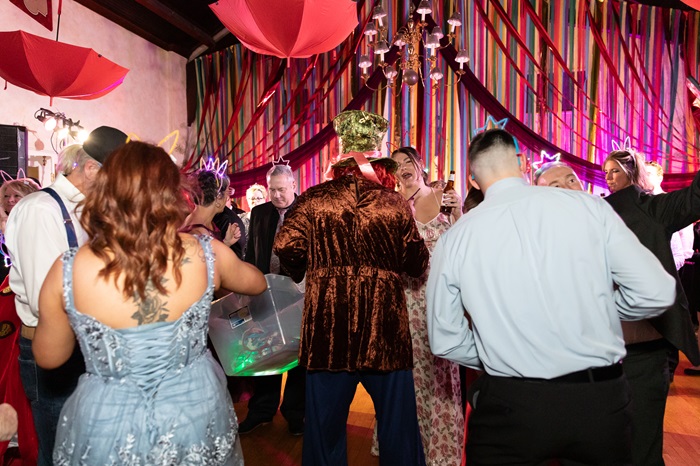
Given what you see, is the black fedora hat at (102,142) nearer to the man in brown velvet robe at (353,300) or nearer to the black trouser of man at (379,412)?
the man in brown velvet robe at (353,300)

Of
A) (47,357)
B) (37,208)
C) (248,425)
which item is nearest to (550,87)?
(248,425)

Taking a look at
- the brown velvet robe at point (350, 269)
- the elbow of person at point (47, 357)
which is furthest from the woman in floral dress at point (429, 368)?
the elbow of person at point (47, 357)

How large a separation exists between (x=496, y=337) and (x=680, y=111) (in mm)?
6476

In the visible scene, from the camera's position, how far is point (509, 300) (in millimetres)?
1503

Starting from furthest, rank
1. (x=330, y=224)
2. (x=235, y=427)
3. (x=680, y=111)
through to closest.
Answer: (x=680, y=111), (x=330, y=224), (x=235, y=427)

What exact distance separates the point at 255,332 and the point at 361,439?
114cm

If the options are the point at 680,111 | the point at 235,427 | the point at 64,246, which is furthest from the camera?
the point at 680,111

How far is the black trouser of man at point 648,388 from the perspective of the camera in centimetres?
224

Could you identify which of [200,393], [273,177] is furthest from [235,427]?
[273,177]

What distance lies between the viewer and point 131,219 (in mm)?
1381

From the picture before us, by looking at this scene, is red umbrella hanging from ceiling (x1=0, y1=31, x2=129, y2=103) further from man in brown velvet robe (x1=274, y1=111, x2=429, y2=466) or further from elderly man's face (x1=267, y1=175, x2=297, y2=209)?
man in brown velvet robe (x1=274, y1=111, x2=429, y2=466)

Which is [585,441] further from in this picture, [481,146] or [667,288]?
[481,146]

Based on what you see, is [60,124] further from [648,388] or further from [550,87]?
[648,388]

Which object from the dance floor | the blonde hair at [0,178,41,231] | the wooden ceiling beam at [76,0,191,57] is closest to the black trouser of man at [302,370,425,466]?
the dance floor
